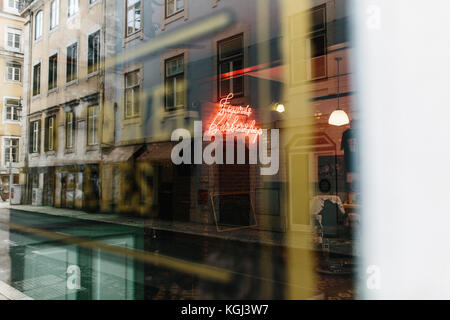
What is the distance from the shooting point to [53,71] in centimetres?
2136

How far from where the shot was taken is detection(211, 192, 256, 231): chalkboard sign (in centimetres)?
1181

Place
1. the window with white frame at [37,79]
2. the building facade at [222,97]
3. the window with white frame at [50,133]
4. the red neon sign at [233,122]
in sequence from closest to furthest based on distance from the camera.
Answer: the building facade at [222,97], the red neon sign at [233,122], the window with white frame at [50,133], the window with white frame at [37,79]

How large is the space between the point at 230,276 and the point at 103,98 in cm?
1384

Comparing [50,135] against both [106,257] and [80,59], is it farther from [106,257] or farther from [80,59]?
[106,257]

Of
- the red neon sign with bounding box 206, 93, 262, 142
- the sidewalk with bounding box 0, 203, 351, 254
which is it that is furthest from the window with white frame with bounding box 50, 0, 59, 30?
the red neon sign with bounding box 206, 93, 262, 142

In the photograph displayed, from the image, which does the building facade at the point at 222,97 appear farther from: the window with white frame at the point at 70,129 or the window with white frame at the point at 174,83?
the window with white frame at the point at 70,129

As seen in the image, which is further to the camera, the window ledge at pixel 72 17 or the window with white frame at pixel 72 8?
the window with white frame at pixel 72 8

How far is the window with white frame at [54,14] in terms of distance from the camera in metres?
20.6

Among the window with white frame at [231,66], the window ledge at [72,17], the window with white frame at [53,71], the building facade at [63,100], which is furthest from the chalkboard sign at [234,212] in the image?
the window with white frame at [53,71]

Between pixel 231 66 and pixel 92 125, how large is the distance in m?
9.41

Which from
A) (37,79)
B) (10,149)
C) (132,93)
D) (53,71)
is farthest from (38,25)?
(132,93)

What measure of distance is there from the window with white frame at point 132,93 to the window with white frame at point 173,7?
314cm

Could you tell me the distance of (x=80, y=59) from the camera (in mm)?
19484
